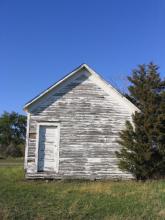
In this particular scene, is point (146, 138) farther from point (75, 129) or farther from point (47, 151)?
point (47, 151)

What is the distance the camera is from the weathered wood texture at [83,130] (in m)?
17.2

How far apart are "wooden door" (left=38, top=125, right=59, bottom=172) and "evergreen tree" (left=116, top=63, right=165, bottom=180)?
2978 mm

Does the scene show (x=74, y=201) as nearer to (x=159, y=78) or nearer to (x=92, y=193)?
(x=92, y=193)

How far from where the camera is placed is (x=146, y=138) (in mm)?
17188

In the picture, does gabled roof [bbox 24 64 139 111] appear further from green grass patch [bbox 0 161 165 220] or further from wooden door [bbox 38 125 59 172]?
green grass patch [bbox 0 161 165 220]

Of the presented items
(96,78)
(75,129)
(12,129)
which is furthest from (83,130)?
(12,129)

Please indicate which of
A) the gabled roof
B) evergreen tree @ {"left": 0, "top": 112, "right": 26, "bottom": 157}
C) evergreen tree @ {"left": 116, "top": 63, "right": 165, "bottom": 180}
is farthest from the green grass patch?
evergreen tree @ {"left": 0, "top": 112, "right": 26, "bottom": 157}

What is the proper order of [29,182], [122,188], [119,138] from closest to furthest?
[122,188]
[29,182]
[119,138]

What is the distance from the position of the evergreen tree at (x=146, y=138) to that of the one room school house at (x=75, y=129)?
1.87 ft

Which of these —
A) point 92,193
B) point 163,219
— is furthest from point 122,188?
point 163,219

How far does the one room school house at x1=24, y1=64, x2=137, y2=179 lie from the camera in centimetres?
1714

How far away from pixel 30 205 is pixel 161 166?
8.70 m

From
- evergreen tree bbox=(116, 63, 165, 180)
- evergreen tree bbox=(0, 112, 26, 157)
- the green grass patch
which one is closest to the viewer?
the green grass patch

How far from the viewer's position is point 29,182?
642 inches
